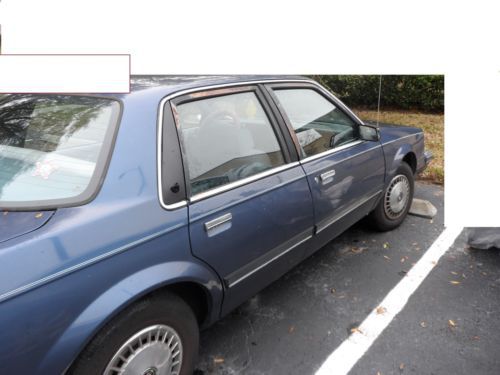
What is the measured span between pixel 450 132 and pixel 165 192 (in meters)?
2.14

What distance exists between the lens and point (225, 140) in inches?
86.6

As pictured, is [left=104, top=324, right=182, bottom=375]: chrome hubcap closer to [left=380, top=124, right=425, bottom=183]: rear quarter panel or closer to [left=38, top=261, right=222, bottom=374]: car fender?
[left=38, top=261, right=222, bottom=374]: car fender

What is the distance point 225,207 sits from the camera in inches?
75.4

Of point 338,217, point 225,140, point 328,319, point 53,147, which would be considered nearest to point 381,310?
point 328,319

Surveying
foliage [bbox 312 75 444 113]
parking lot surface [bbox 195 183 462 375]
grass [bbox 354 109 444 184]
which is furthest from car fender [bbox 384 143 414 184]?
foliage [bbox 312 75 444 113]

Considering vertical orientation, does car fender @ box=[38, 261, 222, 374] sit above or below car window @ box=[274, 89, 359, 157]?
below

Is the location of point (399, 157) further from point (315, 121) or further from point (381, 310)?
point (381, 310)

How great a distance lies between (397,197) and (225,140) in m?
2.09

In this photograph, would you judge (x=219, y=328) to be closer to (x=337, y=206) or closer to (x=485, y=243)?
(x=337, y=206)

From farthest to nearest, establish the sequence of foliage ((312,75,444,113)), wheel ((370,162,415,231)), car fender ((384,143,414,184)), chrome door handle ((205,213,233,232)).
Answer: foliage ((312,75,444,113)) < wheel ((370,162,415,231)) < car fender ((384,143,414,184)) < chrome door handle ((205,213,233,232))

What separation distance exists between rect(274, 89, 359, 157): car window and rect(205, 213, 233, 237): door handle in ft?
2.77

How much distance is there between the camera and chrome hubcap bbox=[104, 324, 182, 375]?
5.23 feet

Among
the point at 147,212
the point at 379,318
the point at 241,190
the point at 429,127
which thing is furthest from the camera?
the point at 429,127

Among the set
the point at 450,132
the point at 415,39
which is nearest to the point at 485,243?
the point at 450,132
